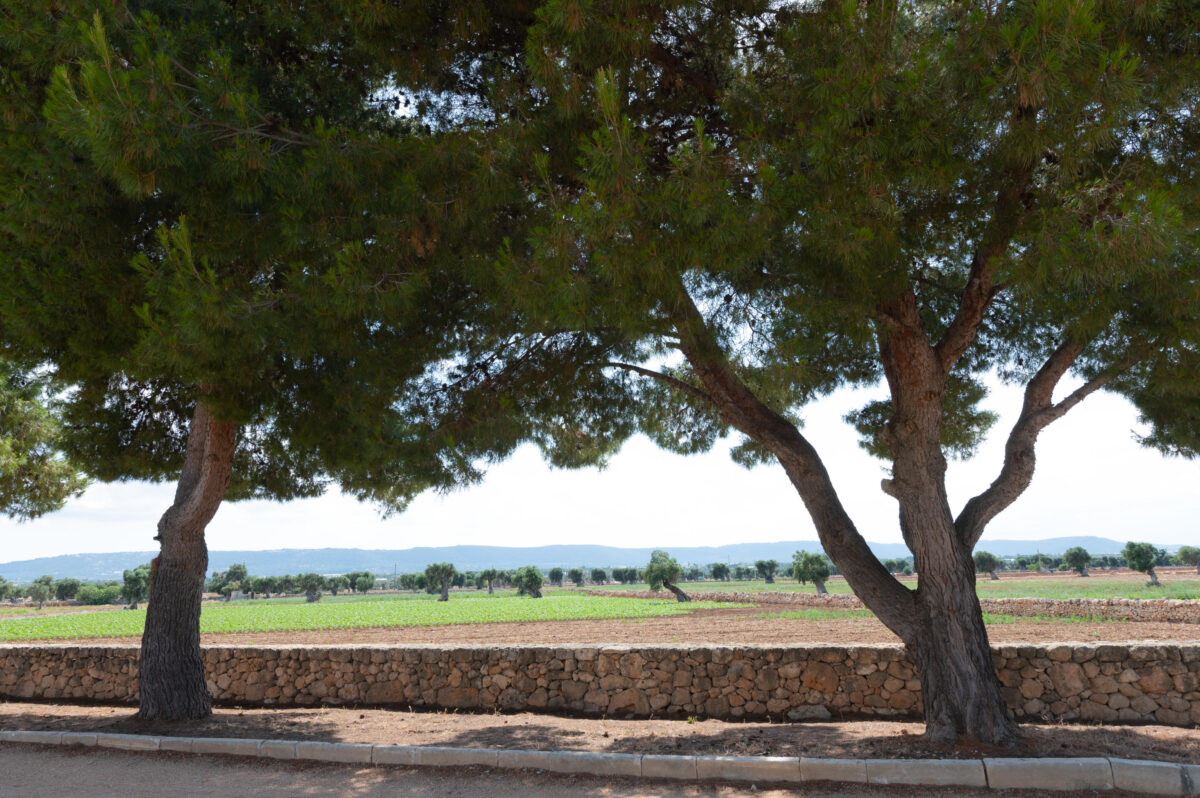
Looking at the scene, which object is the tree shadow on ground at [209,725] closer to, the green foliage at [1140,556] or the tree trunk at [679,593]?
the tree trunk at [679,593]

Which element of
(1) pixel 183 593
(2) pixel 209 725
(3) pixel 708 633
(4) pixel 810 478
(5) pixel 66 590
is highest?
(4) pixel 810 478

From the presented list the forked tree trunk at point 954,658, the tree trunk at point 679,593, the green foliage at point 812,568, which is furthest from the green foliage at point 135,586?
the forked tree trunk at point 954,658

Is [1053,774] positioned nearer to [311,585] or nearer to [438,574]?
[438,574]

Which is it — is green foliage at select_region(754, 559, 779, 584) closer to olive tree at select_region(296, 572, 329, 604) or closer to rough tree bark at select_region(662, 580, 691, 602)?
rough tree bark at select_region(662, 580, 691, 602)

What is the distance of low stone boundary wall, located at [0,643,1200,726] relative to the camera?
7.04 meters

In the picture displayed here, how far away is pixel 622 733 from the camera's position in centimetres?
720

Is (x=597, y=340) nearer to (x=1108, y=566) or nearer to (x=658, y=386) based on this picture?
(x=658, y=386)

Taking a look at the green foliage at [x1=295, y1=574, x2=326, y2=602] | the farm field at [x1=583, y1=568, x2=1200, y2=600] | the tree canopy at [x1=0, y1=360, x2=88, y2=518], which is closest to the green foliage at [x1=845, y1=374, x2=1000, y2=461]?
the tree canopy at [x1=0, y1=360, x2=88, y2=518]

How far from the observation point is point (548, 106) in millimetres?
5570

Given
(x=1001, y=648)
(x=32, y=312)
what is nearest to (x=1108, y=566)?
(x=1001, y=648)

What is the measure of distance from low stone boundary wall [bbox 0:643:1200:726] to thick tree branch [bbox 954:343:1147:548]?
6.20ft

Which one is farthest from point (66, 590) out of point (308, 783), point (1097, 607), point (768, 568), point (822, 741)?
point (822, 741)

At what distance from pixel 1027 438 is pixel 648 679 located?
4.86 metres

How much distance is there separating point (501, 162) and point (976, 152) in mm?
3551
